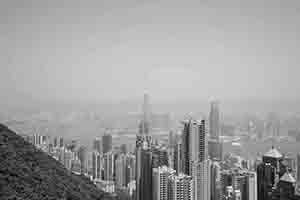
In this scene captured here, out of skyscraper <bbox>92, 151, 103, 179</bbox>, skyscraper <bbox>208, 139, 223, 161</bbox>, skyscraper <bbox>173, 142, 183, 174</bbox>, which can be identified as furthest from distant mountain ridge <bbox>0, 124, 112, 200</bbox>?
skyscraper <bbox>92, 151, 103, 179</bbox>

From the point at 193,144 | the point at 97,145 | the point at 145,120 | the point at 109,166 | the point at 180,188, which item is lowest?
the point at 109,166

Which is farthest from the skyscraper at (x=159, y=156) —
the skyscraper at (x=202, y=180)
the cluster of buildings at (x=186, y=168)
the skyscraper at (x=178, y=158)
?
the skyscraper at (x=202, y=180)

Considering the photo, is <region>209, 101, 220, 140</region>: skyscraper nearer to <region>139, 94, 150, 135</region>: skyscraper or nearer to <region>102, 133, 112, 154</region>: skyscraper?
<region>139, 94, 150, 135</region>: skyscraper

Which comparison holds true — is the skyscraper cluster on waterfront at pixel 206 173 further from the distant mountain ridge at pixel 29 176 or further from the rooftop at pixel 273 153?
the distant mountain ridge at pixel 29 176

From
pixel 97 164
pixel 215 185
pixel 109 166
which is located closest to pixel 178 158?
pixel 215 185

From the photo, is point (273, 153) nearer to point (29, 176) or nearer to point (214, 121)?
point (214, 121)

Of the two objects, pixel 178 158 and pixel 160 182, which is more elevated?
pixel 178 158

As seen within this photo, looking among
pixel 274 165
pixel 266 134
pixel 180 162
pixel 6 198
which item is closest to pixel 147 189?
pixel 180 162
